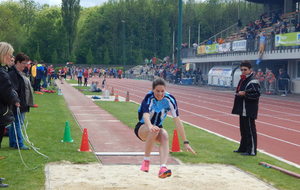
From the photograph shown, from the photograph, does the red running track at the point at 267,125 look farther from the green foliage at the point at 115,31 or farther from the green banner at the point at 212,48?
the green foliage at the point at 115,31

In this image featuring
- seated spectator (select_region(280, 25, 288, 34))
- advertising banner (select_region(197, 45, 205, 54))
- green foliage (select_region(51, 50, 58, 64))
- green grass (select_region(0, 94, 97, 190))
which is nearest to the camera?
green grass (select_region(0, 94, 97, 190))

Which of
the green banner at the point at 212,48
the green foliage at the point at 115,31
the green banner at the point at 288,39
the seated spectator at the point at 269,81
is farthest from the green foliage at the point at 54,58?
the green banner at the point at 288,39

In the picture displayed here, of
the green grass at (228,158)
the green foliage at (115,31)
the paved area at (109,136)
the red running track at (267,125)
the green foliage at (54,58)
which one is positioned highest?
the green foliage at (115,31)

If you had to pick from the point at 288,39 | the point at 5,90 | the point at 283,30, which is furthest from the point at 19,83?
the point at 283,30

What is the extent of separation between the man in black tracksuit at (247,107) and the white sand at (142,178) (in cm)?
158

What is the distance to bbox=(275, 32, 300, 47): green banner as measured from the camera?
31.5 m

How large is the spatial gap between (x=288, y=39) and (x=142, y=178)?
26611mm

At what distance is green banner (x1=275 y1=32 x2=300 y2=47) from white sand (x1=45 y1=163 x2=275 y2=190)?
79.0ft

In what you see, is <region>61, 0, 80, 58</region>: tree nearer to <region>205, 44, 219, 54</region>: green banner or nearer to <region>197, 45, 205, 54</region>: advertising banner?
<region>197, 45, 205, 54</region>: advertising banner

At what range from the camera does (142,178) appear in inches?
317

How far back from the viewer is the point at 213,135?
13.5m

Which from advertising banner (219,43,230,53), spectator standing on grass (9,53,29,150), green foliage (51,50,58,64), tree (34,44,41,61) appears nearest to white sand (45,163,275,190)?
spectator standing on grass (9,53,29,150)

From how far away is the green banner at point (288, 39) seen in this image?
3147 cm

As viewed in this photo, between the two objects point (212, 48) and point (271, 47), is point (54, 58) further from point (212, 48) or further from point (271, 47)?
point (271, 47)
